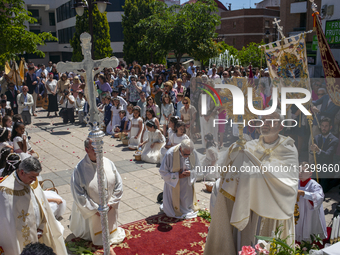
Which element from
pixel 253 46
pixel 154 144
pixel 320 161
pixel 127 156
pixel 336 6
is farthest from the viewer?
pixel 253 46

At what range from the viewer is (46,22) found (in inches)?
1797

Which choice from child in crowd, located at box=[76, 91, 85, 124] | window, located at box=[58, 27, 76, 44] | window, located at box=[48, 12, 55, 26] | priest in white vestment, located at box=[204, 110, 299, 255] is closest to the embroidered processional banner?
priest in white vestment, located at box=[204, 110, 299, 255]

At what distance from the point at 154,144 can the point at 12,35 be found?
8.87 metres

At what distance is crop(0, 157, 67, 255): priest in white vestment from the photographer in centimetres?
403

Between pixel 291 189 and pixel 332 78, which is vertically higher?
pixel 332 78

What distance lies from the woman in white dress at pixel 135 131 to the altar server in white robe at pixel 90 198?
540 cm

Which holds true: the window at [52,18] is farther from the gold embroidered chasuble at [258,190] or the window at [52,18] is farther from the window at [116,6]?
the gold embroidered chasuble at [258,190]

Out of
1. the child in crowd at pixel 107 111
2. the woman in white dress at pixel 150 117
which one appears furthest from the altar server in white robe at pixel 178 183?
the child in crowd at pixel 107 111

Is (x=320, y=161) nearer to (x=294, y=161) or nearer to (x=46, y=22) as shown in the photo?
(x=294, y=161)

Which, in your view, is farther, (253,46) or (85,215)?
(253,46)

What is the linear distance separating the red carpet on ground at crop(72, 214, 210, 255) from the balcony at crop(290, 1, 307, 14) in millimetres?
28562

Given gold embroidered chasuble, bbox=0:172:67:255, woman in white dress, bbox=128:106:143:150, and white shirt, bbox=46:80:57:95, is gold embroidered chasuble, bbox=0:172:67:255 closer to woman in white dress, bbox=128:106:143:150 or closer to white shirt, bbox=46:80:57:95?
woman in white dress, bbox=128:106:143:150

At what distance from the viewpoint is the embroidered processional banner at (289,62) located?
6.43 meters

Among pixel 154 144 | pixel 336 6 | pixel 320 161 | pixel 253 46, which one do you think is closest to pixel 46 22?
pixel 253 46
